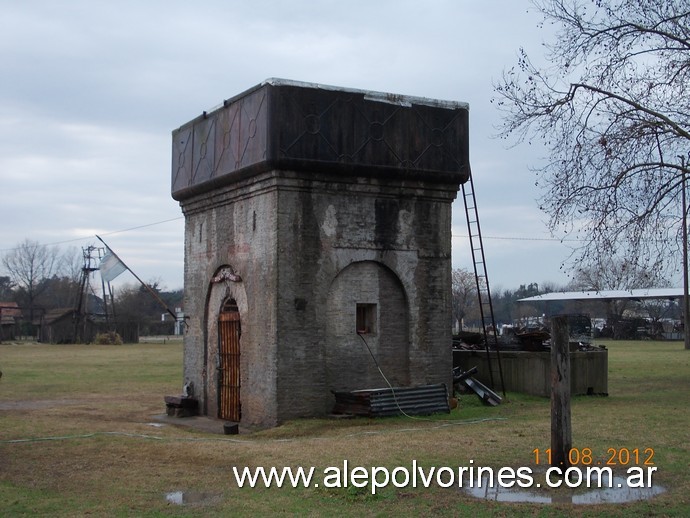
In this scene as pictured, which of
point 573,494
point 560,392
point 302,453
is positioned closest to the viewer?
point 573,494

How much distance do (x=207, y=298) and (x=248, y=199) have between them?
10.6 ft

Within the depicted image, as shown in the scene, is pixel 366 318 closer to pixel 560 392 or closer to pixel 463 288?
pixel 560 392

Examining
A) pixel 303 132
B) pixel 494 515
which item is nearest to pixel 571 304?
pixel 303 132

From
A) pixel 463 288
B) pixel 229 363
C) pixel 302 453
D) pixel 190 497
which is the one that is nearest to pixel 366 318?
pixel 229 363

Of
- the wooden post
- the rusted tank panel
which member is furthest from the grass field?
the rusted tank panel

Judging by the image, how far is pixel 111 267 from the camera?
2809 centimetres

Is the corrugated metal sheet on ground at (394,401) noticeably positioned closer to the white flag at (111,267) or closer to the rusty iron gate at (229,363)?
the rusty iron gate at (229,363)

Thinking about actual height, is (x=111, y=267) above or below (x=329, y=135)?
below

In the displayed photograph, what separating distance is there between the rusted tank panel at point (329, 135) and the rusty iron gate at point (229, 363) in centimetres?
310

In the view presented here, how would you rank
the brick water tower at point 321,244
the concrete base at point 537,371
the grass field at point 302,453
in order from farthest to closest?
the concrete base at point 537,371, the brick water tower at point 321,244, the grass field at point 302,453

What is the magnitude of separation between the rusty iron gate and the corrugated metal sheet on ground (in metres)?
2.64

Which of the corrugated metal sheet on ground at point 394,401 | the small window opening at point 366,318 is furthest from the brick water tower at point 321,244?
the corrugated metal sheet on ground at point 394,401

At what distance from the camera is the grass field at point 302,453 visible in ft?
32.3

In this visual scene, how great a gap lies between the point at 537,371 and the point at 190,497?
12.6m
